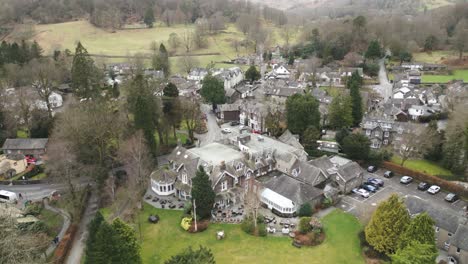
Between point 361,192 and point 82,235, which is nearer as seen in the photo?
point 82,235

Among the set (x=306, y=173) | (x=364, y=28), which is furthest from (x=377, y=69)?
(x=306, y=173)

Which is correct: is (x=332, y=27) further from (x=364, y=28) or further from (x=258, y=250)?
(x=258, y=250)

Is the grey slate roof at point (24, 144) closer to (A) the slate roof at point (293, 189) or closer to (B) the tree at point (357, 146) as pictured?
(A) the slate roof at point (293, 189)

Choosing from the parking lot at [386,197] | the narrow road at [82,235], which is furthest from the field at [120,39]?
the parking lot at [386,197]

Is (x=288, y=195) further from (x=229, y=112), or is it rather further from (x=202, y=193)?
(x=229, y=112)

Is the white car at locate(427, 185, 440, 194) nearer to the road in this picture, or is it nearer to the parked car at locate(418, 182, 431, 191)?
the parked car at locate(418, 182, 431, 191)

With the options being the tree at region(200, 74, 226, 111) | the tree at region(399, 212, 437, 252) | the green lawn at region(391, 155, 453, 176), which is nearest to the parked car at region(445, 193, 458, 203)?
the green lawn at region(391, 155, 453, 176)

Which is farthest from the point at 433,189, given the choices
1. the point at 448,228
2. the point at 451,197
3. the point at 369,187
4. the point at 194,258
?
the point at 194,258
